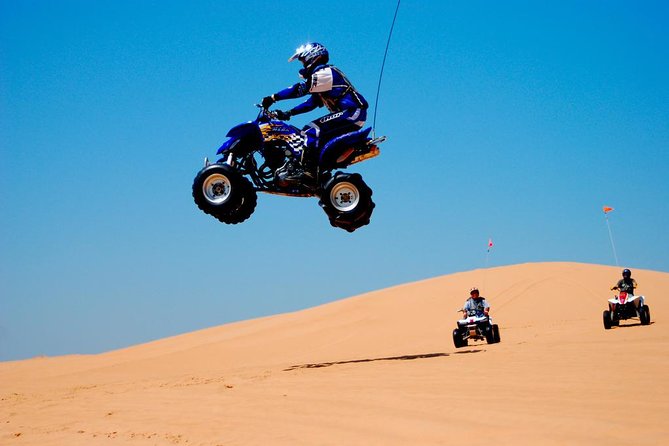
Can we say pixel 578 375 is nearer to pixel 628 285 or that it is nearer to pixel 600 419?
pixel 600 419

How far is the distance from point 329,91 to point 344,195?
169 cm

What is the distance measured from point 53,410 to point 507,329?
13.6 m

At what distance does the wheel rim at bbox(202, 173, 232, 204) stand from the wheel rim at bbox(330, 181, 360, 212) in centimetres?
161

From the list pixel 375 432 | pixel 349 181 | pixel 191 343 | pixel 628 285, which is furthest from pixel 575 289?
pixel 375 432

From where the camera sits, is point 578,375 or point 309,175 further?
point 309,175

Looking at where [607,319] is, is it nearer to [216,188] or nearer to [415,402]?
[216,188]

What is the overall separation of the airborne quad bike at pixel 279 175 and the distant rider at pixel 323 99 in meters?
0.10

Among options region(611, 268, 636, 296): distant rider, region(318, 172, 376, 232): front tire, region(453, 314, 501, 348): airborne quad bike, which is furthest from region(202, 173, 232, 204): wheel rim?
region(611, 268, 636, 296): distant rider

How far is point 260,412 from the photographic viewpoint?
7812mm

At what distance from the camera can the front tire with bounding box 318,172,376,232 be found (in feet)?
37.1

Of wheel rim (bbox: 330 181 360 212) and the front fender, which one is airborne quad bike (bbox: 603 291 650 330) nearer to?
wheel rim (bbox: 330 181 360 212)

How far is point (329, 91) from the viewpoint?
1176 cm

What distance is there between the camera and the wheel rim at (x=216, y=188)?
11555 mm

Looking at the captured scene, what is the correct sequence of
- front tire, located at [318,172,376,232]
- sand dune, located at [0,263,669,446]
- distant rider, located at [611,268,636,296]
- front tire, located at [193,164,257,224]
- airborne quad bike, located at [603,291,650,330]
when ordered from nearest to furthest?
sand dune, located at [0,263,669,446] → front tire, located at [318,172,376,232] → front tire, located at [193,164,257,224] → airborne quad bike, located at [603,291,650,330] → distant rider, located at [611,268,636,296]
